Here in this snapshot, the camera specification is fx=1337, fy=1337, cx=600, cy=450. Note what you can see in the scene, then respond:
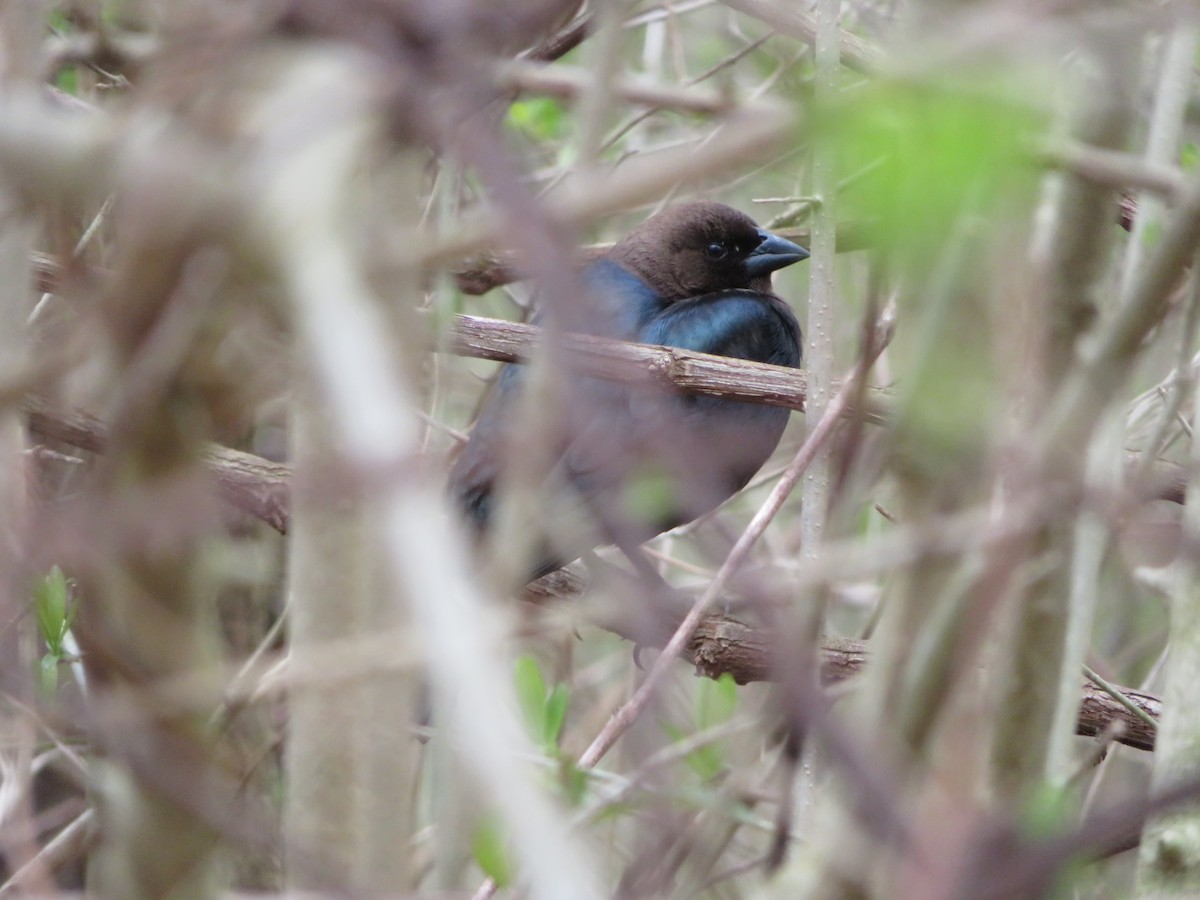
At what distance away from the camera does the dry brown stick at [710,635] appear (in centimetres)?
297

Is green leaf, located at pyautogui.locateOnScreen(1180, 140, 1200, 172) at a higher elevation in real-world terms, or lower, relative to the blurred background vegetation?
higher

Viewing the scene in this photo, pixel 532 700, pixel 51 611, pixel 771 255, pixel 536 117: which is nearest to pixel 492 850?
pixel 532 700

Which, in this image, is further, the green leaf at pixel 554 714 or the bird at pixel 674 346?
the bird at pixel 674 346

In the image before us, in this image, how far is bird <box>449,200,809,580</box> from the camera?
3848mm

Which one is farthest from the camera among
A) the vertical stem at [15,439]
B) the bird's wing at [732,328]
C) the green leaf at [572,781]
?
the bird's wing at [732,328]

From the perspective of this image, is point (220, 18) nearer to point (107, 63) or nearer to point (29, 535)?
point (29, 535)

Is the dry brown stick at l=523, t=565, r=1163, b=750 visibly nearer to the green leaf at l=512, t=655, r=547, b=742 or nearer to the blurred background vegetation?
the green leaf at l=512, t=655, r=547, b=742

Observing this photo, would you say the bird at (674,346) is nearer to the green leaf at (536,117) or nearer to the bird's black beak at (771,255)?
the bird's black beak at (771,255)

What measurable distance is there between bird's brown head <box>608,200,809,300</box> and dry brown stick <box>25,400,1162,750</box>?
67.4 inches

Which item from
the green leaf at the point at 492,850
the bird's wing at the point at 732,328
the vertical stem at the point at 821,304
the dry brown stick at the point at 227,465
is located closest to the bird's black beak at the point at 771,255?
the bird's wing at the point at 732,328

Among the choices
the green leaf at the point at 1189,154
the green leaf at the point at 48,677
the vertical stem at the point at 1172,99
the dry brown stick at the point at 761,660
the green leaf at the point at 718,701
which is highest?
the green leaf at the point at 1189,154

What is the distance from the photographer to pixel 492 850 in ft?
5.58

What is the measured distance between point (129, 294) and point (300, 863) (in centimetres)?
57

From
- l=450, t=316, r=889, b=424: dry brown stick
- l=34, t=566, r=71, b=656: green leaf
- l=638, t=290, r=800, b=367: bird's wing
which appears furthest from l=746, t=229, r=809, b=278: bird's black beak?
l=34, t=566, r=71, b=656: green leaf
